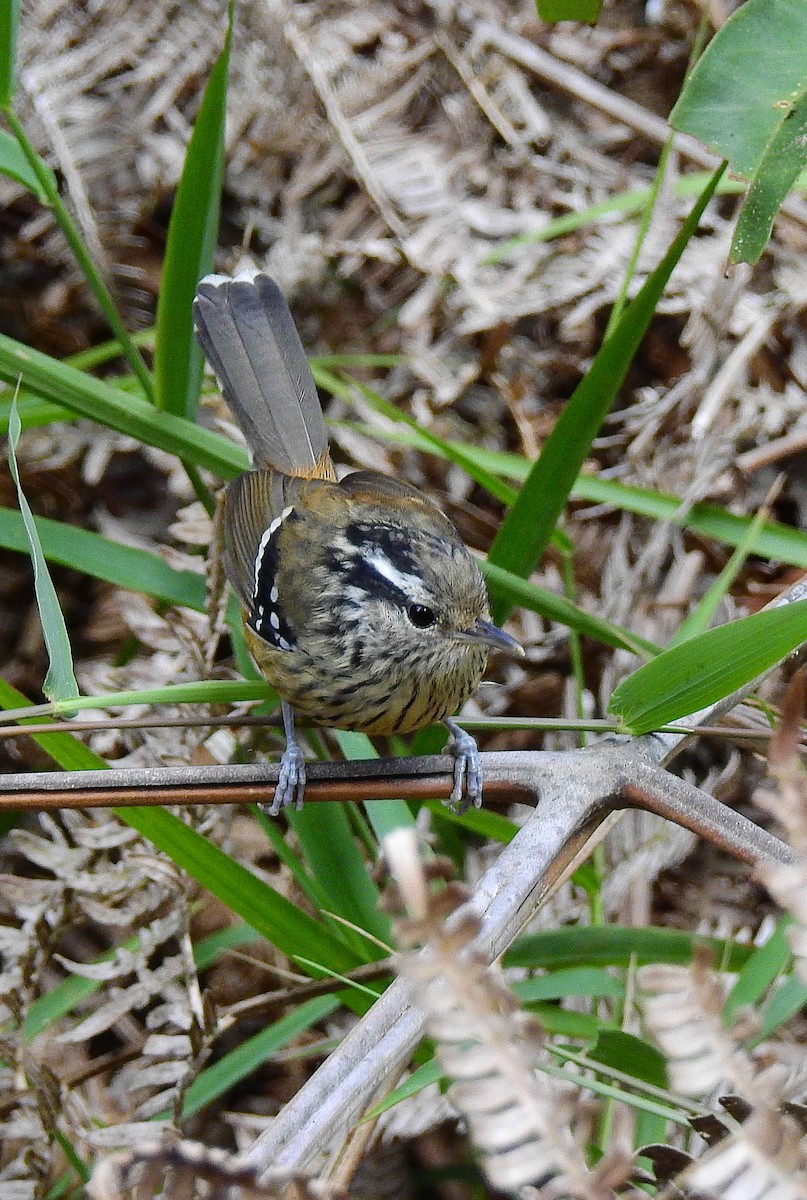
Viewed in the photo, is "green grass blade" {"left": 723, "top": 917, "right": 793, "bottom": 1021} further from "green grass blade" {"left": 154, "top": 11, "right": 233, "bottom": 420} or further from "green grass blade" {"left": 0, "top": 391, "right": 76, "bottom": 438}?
"green grass blade" {"left": 0, "top": 391, "right": 76, "bottom": 438}

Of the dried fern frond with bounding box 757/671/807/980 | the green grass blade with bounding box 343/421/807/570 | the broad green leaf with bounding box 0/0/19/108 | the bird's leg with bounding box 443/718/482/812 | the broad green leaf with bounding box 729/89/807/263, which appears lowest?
the bird's leg with bounding box 443/718/482/812

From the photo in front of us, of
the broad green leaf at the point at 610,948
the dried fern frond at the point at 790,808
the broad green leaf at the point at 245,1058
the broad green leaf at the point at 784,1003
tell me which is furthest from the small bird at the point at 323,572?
the dried fern frond at the point at 790,808

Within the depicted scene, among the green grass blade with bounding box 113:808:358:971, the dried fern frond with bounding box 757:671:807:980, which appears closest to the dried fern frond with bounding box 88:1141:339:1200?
the dried fern frond with bounding box 757:671:807:980

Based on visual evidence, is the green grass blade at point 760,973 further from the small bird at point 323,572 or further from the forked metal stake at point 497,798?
the small bird at point 323,572

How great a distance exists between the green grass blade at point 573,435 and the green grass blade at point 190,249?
31.2 inches

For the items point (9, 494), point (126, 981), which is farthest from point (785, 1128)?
point (9, 494)

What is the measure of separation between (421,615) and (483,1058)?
1.55m

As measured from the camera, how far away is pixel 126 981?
2877mm

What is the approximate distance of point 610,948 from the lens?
2348mm

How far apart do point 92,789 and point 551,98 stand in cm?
317

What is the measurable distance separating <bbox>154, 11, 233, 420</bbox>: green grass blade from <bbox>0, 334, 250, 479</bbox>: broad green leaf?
0.06m

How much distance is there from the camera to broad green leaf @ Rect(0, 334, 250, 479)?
2492 millimetres

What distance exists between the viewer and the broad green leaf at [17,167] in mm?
2344

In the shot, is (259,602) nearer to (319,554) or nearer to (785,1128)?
(319,554)
